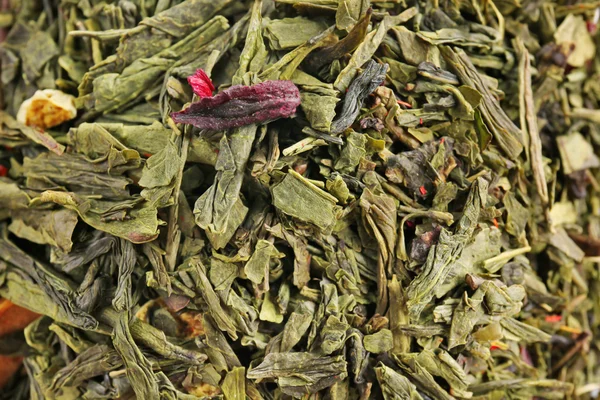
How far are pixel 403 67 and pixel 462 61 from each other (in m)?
0.17

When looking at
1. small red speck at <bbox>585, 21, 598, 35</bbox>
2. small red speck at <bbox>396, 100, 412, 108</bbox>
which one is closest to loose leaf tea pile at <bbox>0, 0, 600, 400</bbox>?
small red speck at <bbox>396, 100, 412, 108</bbox>

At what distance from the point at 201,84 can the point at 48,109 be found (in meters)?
0.50

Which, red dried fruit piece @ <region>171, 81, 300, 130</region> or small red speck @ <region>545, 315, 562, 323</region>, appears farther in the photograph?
small red speck @ <region>545, 315, 562, 323</region>

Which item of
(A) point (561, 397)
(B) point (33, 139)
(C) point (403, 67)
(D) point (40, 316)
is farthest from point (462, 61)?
(D) point (40, 316)

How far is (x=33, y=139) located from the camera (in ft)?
4.91

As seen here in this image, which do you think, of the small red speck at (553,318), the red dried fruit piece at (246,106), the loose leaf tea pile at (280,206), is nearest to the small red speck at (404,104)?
the loose leaf tea pile at (280,206)

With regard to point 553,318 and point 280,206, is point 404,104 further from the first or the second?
point 553,318

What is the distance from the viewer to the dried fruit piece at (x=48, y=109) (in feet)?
4.86

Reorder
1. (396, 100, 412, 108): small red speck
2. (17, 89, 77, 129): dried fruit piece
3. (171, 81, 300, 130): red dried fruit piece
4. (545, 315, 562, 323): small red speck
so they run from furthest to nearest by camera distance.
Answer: (545, 315, 562, 323): small red speck < (17, 89, 77, 129): dried fruit piece < (396, 100, 412, 108): small red speck < (171, 81, 300, 130): red dried fruit piece

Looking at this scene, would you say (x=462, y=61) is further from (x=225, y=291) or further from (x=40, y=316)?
(x=40, y=316)

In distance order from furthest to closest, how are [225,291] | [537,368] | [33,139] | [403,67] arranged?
[537,368] < [33,139] < [403,67] < [225,291]

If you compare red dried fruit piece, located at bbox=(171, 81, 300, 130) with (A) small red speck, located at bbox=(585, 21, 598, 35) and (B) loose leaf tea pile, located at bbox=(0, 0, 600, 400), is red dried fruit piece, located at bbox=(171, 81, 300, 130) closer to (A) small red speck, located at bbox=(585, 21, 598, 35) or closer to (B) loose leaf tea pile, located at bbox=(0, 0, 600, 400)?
(B) loose leaf tea pile, located at bbox=(0, 0, 600, 400)

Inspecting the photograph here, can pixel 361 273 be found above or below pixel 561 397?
above

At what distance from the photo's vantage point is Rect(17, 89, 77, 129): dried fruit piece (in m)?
1.48
